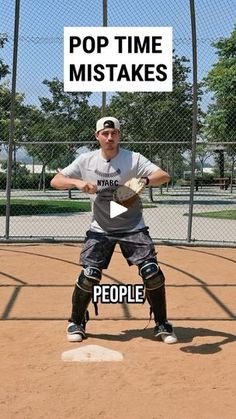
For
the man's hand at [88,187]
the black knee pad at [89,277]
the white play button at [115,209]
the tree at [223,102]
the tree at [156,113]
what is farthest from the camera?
the tree at [223,102]

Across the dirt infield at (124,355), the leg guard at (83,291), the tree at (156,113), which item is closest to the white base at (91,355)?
the dirt infield at (124,355)

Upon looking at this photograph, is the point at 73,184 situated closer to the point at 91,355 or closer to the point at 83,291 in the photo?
the point at 83,291

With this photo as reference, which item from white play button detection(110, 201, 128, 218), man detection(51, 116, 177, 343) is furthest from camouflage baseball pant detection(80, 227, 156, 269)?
white play button detection(110, 201, 128, 218)

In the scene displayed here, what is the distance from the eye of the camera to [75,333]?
4574mm

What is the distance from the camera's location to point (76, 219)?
57.9ft

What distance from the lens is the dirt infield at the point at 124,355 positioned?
10.8 feet

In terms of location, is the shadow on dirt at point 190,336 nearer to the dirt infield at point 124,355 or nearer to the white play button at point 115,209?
the dirt infield at point 124,355

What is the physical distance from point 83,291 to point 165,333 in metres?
0.76

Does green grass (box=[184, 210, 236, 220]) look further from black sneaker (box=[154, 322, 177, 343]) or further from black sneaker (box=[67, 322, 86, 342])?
black sneaker (box=[67, 322, 86, 342])

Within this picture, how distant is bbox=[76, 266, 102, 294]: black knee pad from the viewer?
443cm

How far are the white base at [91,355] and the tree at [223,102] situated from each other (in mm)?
18991

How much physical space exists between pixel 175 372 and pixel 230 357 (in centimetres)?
57

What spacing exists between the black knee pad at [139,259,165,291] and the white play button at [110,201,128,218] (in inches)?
17.8

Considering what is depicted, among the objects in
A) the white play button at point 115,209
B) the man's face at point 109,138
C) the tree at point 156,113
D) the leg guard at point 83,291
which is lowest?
the leg guard at point 83,291
